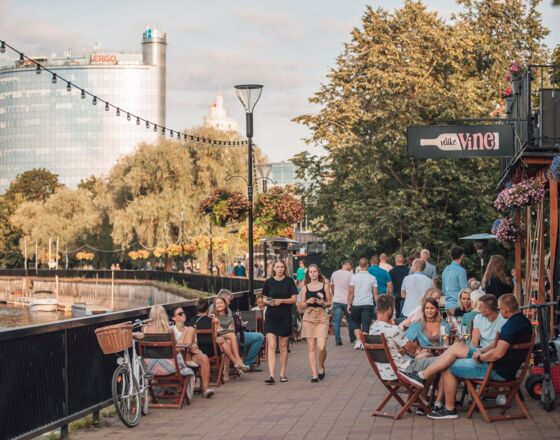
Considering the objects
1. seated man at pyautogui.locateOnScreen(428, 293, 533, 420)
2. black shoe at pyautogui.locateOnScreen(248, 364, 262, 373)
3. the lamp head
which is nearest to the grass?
seated man at pyautogui.locateOnScreen(428, 293, 533, 420)

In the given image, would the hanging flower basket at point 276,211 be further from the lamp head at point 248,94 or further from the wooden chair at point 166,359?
the wooden chair at point 166,359

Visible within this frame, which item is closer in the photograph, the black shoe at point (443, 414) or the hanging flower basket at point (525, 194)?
the black shoe at point (443, 414)

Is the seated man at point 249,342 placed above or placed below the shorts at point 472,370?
below

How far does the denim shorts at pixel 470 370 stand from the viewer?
1127cm

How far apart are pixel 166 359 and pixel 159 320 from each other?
47 centimetres

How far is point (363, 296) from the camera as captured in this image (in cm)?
2039

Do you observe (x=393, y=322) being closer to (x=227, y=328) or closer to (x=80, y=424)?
(x=227, y=328)

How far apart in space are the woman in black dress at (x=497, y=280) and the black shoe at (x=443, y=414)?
4102mm

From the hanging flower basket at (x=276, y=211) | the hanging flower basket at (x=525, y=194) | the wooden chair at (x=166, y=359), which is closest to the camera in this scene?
the wooden chair at (x=166, y=359)

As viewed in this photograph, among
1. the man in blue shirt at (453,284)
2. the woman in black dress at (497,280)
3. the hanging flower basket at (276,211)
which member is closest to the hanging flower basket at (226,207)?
the hanging flower basket at (276,211)

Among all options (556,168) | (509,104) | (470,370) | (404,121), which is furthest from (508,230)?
(404,121)

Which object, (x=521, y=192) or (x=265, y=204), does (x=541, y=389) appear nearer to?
(x=521, y=192)

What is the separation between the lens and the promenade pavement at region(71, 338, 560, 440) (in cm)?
1066

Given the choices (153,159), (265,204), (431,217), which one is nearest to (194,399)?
(265,204)
